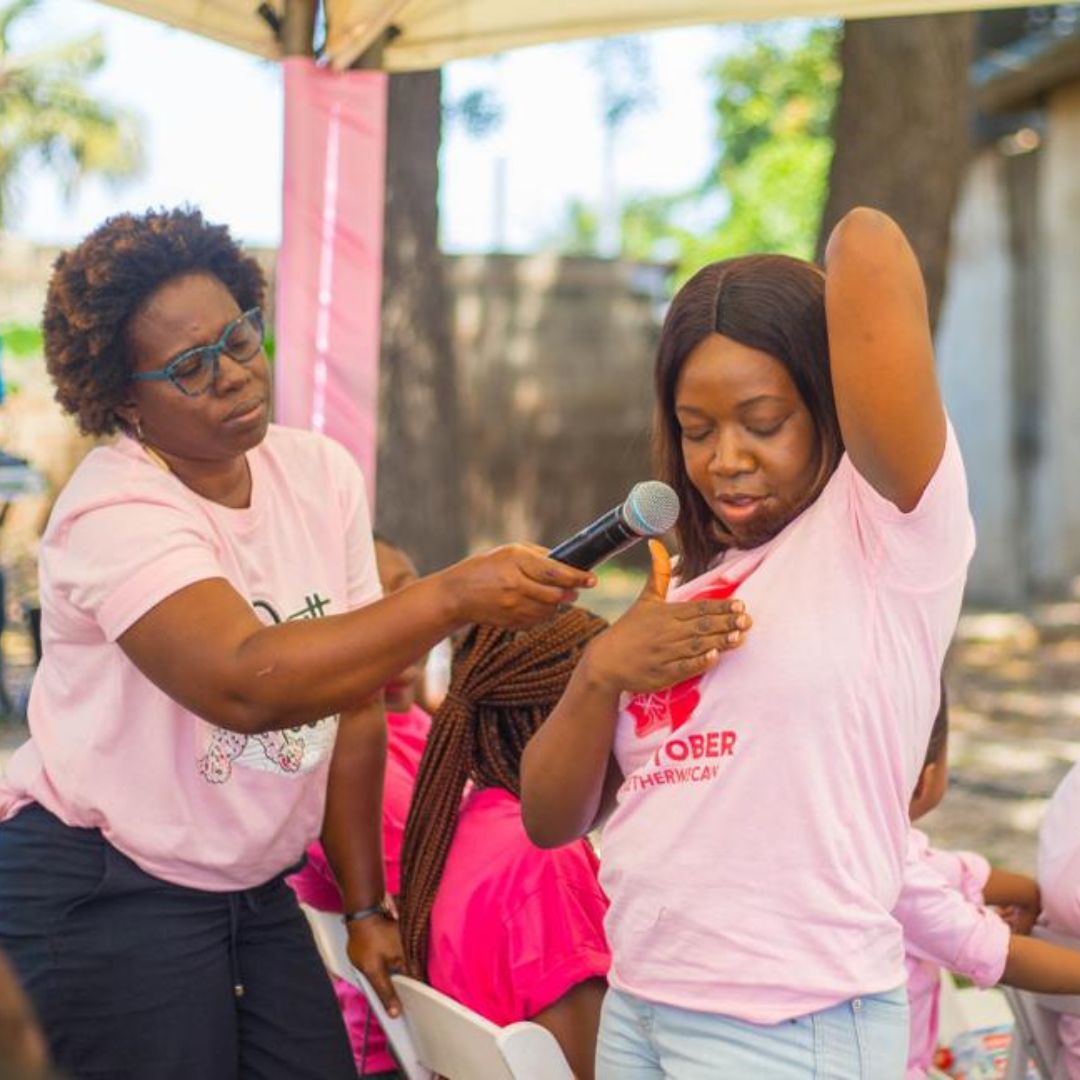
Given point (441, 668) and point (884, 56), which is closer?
point (441, 668)

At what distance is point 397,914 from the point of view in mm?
2791

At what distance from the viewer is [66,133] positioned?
21.4 metres

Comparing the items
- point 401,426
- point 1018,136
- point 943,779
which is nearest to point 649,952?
point 943,779

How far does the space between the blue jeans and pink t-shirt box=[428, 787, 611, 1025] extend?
49 cm

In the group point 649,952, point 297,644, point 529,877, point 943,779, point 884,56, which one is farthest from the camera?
point 884,56

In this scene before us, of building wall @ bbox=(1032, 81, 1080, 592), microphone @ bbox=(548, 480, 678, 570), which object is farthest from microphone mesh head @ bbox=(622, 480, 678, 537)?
building wall @ bbox=(1032, 81, 1080, 592)

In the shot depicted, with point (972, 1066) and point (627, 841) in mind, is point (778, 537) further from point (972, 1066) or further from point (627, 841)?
point (972, 1066)

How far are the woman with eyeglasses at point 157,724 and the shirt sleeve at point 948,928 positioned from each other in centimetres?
89

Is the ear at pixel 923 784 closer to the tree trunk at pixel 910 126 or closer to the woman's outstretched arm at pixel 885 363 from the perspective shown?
the woman's outstretched arm at pixel 885 363

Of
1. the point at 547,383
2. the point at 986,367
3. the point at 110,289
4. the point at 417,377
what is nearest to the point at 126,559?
the point at 110,289

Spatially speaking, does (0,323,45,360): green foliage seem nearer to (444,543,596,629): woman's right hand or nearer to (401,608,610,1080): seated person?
(401,608,610,1080): seated person

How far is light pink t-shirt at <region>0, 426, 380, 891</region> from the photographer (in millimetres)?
2373

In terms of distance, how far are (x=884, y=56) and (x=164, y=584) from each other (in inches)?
220

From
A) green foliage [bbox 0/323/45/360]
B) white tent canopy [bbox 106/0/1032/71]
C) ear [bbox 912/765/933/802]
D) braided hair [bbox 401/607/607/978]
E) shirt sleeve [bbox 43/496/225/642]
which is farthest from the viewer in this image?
green foliage [bbox 0/323/45/360]
